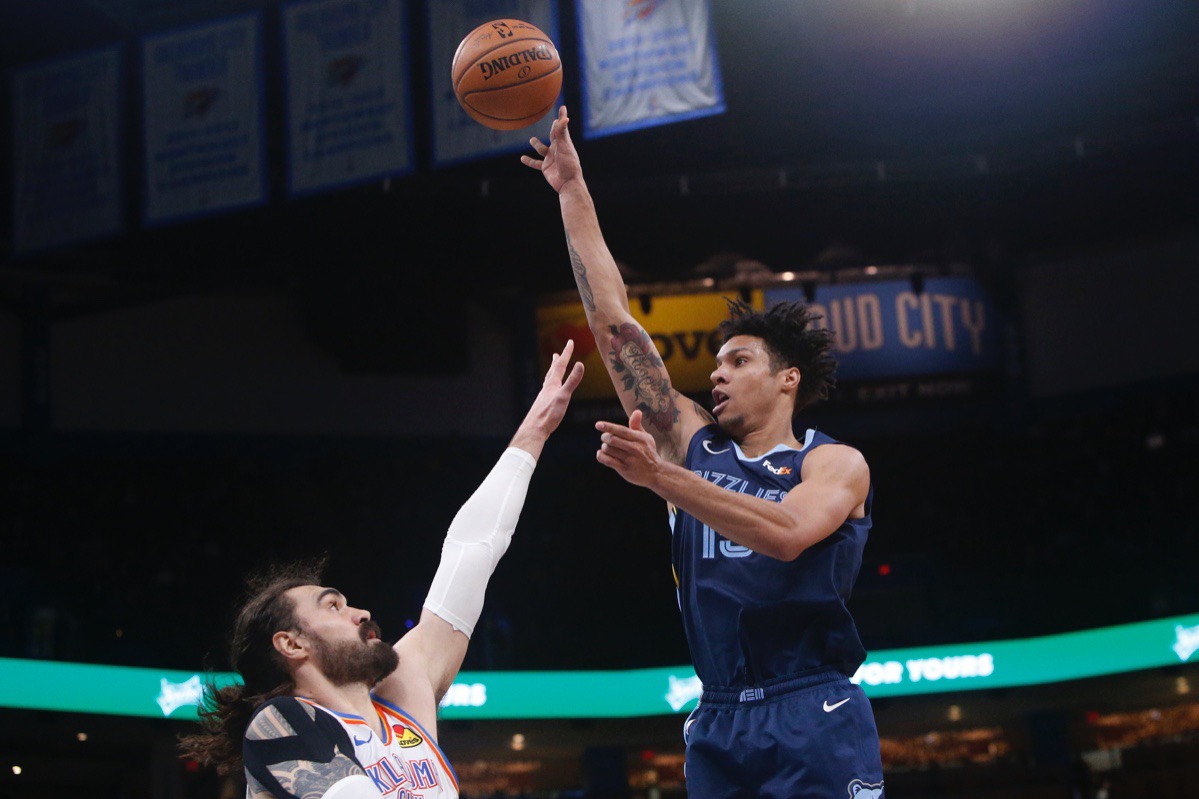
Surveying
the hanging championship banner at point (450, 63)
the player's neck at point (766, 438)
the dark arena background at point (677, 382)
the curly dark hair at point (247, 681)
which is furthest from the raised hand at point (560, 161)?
the dark arena background at point (677, 382)

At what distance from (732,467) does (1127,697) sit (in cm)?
1383

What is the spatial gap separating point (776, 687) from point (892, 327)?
1141 cm

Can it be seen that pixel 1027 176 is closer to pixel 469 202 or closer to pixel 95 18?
pixel 469 202

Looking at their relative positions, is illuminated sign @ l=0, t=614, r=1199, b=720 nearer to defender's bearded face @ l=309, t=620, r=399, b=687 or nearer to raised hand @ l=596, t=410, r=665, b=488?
defender's bearded face @ l=309, t=620, r=399, b=687

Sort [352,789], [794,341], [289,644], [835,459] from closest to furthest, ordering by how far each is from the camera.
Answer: [352,789]
[289,644]
[835,459]
[794,341]

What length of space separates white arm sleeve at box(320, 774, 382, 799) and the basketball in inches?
99.4

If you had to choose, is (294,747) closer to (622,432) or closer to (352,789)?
(352,789)

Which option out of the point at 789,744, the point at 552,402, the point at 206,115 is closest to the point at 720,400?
the point at 552,402

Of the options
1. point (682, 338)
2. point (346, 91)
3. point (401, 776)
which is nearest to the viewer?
point (401, 776)

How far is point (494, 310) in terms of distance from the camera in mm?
15250

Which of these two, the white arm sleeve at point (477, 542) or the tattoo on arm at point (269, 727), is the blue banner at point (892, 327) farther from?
the tattoo on arm at point (269, 727)

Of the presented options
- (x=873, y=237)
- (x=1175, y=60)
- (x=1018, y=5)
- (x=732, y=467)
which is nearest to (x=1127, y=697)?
(x=873, y=237)

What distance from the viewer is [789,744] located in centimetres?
316

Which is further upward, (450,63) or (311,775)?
(450,63)
